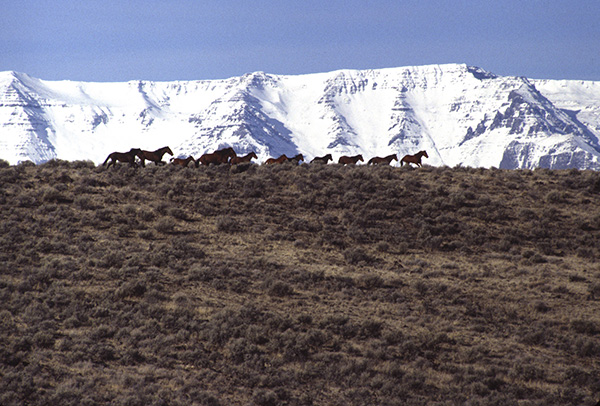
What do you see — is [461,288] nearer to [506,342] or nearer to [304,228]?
[506,342]

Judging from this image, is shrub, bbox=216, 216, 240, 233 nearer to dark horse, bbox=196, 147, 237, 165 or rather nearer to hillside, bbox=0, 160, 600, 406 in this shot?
hillside, bbox=0, 160, 600, 406

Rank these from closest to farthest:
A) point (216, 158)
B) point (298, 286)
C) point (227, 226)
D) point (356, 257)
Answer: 1. point (298, 286)
2. point (356, 257)
3. point (227, 226)
4. point (216, 158)

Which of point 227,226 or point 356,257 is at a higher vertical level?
point 227,226

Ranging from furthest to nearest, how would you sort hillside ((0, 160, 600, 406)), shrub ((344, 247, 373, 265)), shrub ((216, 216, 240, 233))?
1. shrub ((216, 216, 240, 233))
2. shrub ((344, 247, 373, 265))
3. hillside ((0, 160, 600, 406))

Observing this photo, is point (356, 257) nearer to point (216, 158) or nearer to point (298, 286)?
point (298, 286)

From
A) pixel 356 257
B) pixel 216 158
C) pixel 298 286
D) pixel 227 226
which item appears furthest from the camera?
pixel 216 158

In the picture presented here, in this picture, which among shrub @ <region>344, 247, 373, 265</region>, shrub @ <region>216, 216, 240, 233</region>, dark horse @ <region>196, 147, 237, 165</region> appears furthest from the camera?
dark horse @ <region>196, 147, 237, 165</region>

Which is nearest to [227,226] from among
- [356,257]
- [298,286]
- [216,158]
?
[356,257]

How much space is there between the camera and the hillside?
633 inches

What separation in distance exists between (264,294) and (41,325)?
6.64 m

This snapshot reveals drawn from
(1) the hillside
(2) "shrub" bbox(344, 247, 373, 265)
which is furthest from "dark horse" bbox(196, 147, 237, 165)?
(2) "shrub" bbox(344, 247, 373, 265)

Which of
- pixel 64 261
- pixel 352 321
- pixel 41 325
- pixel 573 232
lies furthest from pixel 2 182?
pixel 573 232

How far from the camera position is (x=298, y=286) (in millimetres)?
21156

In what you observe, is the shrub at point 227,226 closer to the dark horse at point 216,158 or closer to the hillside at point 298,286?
the hillside at point 298,286
